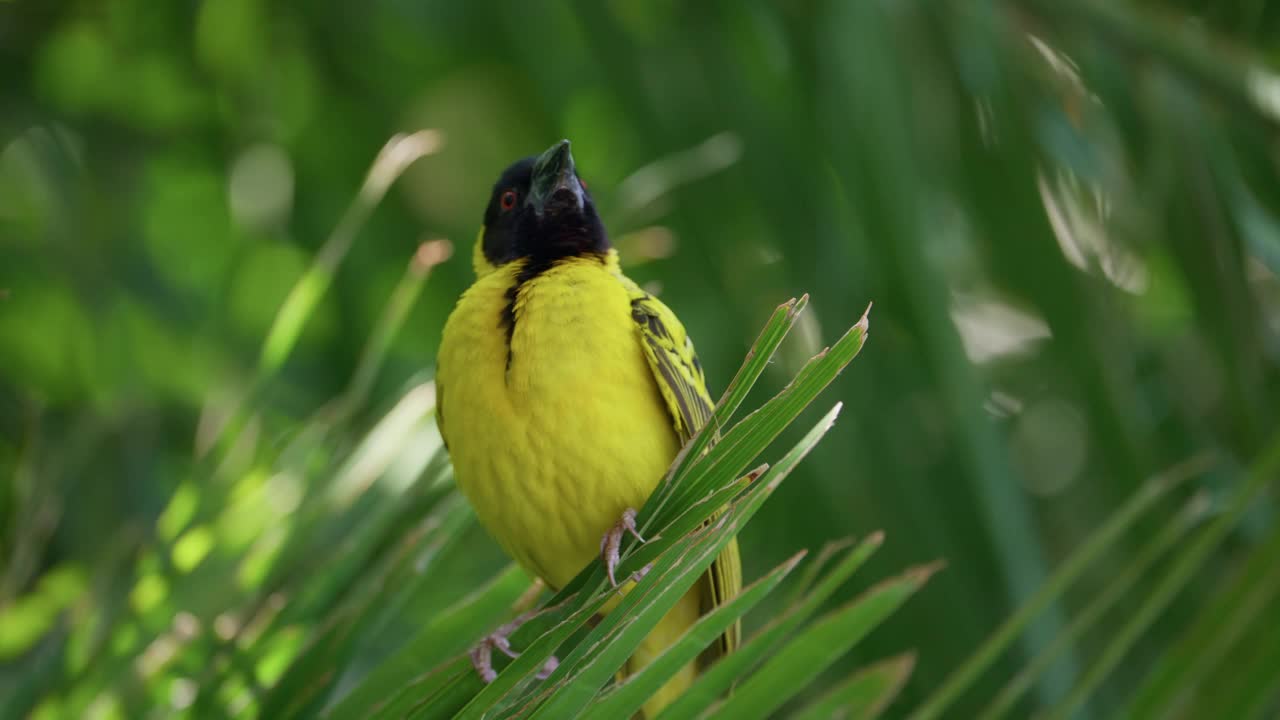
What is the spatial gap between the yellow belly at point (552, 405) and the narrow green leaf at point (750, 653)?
0.35 m

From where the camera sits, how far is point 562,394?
154 cm

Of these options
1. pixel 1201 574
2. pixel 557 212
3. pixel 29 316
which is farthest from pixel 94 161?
pixel 1201 574

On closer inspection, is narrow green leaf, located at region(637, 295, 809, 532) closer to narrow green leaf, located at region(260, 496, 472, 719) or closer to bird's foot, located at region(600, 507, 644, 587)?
bird's foot, located at region(600, 507, 644, 587)

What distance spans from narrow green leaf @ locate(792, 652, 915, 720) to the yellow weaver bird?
0.28 m

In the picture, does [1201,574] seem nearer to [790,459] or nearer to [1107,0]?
[1107,0]

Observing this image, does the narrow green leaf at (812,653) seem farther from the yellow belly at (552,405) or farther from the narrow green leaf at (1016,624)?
the yellow belly at (552,405)

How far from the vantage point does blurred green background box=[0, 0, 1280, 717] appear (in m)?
1.75

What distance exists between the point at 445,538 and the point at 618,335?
1.26ft

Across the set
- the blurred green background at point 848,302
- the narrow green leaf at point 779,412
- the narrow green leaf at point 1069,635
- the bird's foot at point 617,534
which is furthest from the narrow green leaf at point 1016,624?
the narrow green leaf at point 779,412

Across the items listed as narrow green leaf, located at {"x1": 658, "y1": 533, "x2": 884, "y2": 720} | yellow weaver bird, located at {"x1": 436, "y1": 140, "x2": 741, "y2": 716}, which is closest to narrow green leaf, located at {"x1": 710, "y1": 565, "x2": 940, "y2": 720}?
narrow green leaf, located at {"x1": 658, "y1": 533, "x2": 884, "y2": 720}

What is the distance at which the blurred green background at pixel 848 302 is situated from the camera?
1.75m

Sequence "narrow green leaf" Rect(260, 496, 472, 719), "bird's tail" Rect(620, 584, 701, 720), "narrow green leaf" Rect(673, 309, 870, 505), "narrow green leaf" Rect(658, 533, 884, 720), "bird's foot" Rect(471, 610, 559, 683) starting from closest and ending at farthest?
"narrow green leaf" Rect(673, 309, 870, 505) < "narrow green leaf" Rect(658, 533, 884, 720) < "bird's foot" Rect(471, 610, 559, 683) < "narrow green leaf" Rect(260, 496, 472, 719) < "bird's tail" Rect(620, 584, 701, 720)

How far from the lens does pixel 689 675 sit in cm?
199

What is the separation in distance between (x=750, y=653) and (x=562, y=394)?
1.32 feet
